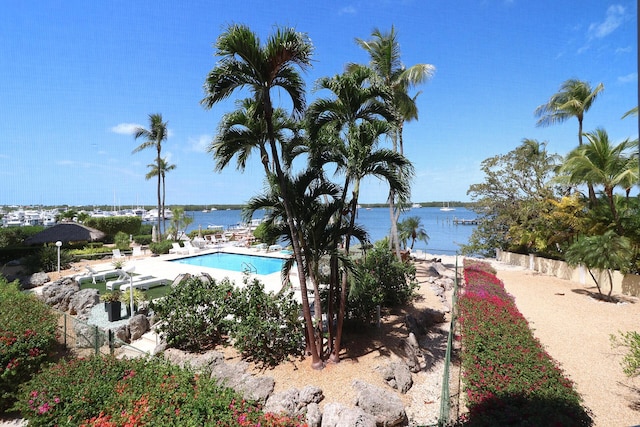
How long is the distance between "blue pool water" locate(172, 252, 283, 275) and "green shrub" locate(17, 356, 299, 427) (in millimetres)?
13211

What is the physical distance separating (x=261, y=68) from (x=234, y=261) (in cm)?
1691

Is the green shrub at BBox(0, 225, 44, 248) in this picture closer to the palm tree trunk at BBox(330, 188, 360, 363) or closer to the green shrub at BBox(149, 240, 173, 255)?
the green shrub at BBox(149, 240, 173, 255)

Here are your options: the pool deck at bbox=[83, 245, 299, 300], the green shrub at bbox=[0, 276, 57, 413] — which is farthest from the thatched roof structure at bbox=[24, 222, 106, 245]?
the green shrub at bbox=[0, 276, 57, 413]

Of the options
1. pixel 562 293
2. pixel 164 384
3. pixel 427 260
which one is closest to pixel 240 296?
pixel 164 384

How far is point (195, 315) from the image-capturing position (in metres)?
6.57

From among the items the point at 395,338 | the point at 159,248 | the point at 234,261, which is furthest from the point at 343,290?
the point at 159,248

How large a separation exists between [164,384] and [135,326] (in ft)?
16.1

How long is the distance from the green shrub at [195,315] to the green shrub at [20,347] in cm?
181

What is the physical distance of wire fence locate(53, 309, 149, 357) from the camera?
19.2 feet

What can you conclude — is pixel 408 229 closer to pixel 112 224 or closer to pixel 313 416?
pixel 313 416

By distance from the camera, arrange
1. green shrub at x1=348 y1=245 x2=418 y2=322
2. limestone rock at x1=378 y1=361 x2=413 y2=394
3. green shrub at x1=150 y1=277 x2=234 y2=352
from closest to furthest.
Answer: limestone rock at x1=378 y1=361 x2=413 y2=394
green shrub at x1=150 y1=277 x2=234 y2=352
green shrub at x1=348 y1=245 x2=418 y2=322

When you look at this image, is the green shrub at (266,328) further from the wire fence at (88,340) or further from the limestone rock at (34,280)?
the limestone rock at (34,280)

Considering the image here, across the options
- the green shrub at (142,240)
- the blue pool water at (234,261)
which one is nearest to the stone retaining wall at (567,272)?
the blue pool water at (234,261)

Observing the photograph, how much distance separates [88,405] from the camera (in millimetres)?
3721
